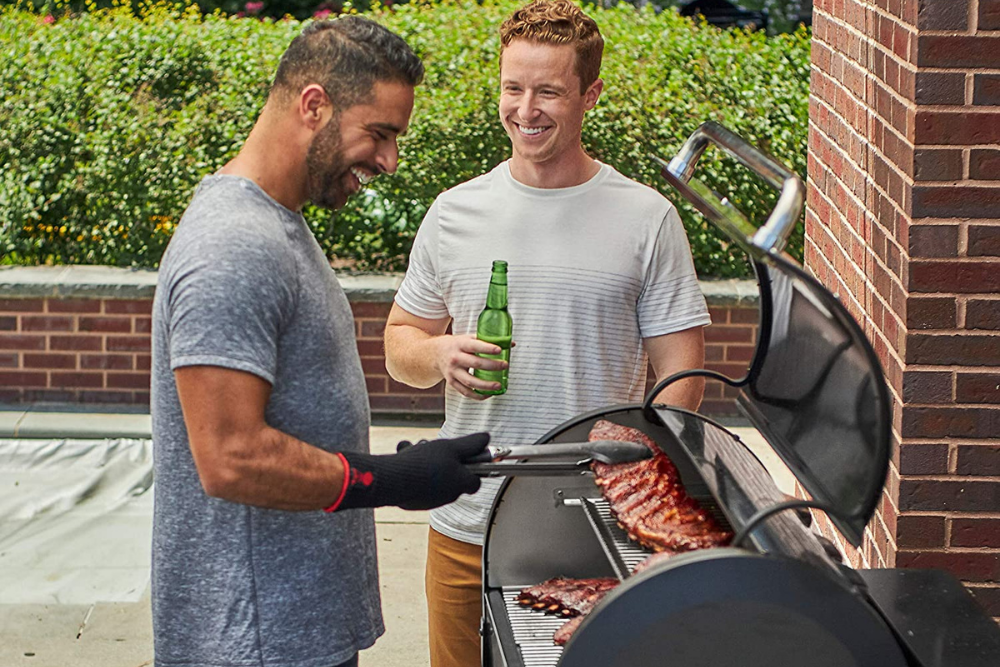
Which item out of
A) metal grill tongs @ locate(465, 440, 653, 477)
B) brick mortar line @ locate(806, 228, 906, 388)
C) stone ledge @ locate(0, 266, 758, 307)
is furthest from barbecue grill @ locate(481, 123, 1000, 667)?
stone ledge @ locate(0, 266, 758, 307)

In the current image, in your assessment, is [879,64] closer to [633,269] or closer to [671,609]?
[633,269]

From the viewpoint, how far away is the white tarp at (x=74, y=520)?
5480 millimetres

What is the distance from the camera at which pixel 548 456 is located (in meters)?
2.79

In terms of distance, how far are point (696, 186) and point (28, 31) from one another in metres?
6.46

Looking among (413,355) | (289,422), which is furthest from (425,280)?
(289,422)

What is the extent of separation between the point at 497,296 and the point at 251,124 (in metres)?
4.49

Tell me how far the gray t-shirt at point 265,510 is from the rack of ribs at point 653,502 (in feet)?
1.86

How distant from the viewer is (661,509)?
2.87m

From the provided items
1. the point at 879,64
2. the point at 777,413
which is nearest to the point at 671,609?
the point at 777,413

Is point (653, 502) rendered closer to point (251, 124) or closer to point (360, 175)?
point (360, 175)

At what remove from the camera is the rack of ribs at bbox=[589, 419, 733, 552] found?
9.11 feet

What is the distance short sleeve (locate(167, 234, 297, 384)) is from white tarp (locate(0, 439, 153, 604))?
3.25m

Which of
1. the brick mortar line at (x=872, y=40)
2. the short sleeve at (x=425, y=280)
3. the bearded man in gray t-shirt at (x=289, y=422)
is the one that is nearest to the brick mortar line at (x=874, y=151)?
the brick mortar line at (x=872, y=40)

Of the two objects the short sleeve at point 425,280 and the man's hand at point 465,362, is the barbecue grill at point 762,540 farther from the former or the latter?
the short sleeve at point 425,280
